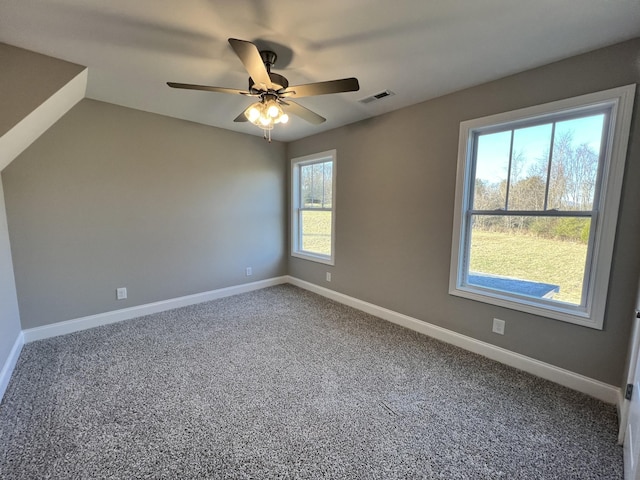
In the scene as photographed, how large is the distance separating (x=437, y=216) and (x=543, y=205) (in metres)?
0.84

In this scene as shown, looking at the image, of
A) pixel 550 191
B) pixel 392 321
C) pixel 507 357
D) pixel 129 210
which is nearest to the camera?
pixel 550 191

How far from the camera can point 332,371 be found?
2217 millimetres

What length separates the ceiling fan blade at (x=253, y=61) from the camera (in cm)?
140

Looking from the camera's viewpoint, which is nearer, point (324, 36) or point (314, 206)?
point (324, 36)

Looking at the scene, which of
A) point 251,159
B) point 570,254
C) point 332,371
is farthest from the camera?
point 251,159

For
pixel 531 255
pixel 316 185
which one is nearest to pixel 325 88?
pixel 531 255

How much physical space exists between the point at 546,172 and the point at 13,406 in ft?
13.7

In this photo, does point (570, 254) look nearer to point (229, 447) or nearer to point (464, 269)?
point (464, 269)

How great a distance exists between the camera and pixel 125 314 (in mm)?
3125

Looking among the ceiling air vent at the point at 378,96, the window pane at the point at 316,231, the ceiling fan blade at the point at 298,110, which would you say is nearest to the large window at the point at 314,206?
the window pane at the point at 316,231

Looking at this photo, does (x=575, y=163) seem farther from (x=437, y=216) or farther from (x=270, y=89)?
(x=270, y=89)

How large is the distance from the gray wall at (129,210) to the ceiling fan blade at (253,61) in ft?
6.78

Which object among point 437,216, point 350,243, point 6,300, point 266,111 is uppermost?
point 266,111

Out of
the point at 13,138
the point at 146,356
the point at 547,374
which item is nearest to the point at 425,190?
the point at 547,374
